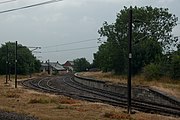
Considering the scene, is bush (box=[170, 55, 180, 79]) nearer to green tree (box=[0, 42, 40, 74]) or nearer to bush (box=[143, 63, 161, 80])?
bush (box=[143, 63, 161, 80])

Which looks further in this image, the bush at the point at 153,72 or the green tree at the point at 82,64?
the green tree at the point at 82,64

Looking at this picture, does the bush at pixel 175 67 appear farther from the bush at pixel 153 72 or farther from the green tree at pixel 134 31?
the green tree at pixel 134 31

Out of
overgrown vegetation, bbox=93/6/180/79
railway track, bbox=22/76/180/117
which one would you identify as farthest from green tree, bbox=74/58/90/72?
railway track, bbox=22/76/180/117

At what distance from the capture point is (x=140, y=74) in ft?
216

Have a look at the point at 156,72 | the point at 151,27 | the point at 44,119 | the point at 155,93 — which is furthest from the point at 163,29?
the point at 44,119

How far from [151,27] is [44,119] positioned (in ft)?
194

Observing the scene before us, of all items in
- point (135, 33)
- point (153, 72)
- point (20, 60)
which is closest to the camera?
point (153, 72)

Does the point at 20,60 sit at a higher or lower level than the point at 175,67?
higher

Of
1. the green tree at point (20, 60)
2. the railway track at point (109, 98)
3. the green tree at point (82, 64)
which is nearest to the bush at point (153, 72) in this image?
the railway track at point (109, 98)

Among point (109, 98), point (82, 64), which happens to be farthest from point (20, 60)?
point (109, 98)

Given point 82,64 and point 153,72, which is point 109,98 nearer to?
point 153,72

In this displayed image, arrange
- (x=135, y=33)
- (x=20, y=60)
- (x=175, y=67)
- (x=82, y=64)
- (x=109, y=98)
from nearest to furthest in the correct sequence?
(x=109, y=98), (x=175, y=67), (x=135, y=33), (x=20, y=60), (x=82, y=64)

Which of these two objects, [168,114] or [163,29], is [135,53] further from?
[168,114]

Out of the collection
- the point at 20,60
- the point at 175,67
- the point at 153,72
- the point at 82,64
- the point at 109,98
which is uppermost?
the point at 82,64
